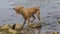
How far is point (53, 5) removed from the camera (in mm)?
1811

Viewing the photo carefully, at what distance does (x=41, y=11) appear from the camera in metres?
1.80

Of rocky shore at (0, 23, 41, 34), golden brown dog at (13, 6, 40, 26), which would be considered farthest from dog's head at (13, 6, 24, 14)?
rocky shore at (0, 23, 41, 34)

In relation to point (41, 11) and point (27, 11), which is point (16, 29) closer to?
point (27, 11)

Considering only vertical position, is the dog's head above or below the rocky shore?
above

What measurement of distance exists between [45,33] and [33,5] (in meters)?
0.32

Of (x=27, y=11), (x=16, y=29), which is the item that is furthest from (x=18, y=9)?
(x=16, y=29)

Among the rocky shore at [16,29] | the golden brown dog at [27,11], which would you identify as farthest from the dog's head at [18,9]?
the rocky shore at [16,29]

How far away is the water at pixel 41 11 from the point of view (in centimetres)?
176

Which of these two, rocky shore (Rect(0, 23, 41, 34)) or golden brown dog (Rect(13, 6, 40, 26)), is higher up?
golden brown dog (Rect(13, 6, 40, 26))

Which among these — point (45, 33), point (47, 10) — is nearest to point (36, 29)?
point (45, 33)

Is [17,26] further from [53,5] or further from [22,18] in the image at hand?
[53,5]

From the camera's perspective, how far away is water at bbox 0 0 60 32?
5.78 feet

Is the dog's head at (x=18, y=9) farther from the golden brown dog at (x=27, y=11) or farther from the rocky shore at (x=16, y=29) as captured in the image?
the rocky shore at (x=16, y=29)

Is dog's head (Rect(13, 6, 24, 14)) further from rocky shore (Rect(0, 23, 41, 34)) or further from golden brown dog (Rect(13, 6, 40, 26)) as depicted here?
rocky shore (Rect(0, 23, 41, 34))
